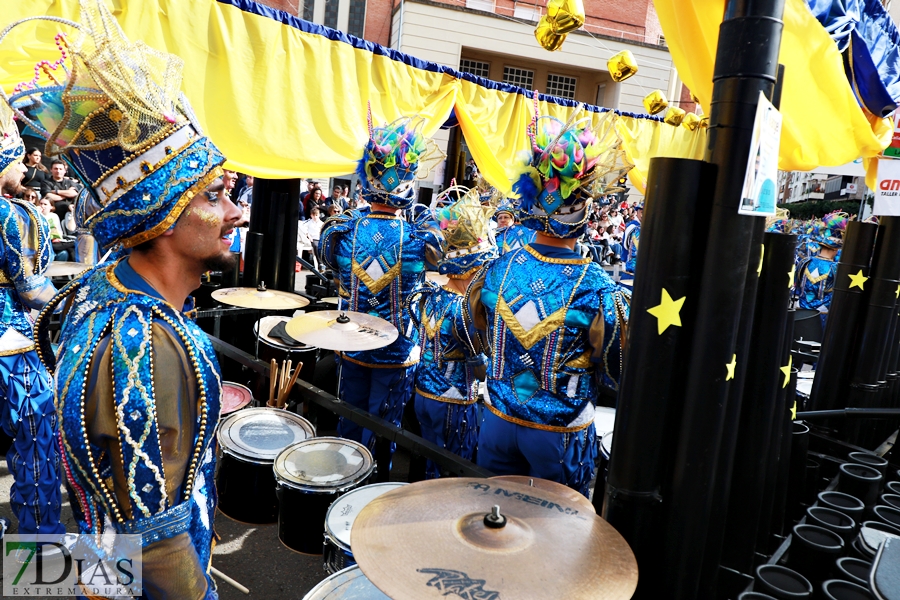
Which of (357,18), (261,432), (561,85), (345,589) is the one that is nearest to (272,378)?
(261,432)

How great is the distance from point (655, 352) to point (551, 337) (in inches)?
43.6

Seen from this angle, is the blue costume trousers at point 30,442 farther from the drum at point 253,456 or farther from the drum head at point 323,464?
the drum head at point 323,464

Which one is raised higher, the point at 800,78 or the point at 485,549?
the point at 800,78

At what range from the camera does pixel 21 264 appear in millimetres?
3047

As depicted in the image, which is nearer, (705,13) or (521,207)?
(705,13)

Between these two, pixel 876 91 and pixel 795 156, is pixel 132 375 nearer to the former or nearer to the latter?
pixel 795 156

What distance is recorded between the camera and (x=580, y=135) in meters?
3.01

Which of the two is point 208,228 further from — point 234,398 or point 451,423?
point 451,423

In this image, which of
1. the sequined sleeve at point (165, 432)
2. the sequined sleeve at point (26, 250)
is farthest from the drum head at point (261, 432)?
the sequined sleeve at point (165, 432)

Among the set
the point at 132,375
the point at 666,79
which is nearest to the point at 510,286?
the point at 132,375

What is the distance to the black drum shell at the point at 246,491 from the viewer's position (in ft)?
10.8

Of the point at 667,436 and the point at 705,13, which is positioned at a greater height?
the point at 705,13

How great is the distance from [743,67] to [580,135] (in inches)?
53.3

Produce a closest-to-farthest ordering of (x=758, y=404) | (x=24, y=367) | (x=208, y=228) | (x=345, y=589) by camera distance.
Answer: (x=208, y=228) → (x=345, y=589) → (x=758, y=404) → (x=24, y=367)
